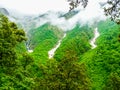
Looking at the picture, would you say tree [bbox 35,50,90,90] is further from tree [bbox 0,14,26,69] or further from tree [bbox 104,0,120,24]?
tree [bbox 104,0,120,24]

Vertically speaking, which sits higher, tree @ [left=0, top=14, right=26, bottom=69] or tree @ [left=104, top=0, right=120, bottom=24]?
tree @ [left=0, top=14, right=26, bottom=69]

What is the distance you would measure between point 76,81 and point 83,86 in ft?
2.89

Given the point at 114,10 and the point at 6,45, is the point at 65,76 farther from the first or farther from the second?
the point at 114,10

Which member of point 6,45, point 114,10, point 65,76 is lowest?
point 114,10

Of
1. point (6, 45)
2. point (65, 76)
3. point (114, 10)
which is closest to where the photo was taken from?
point (114, 10)

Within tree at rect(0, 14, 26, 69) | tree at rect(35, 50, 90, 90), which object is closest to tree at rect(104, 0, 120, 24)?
tree at rect(0, 14, 26, 69)

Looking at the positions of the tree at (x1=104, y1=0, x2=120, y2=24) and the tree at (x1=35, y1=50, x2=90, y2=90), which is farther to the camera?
the tree at (x1=35, y1=50, x2=90, y2=90)

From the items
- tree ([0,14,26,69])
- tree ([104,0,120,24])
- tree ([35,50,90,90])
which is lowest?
tree ([104,0,120,24])

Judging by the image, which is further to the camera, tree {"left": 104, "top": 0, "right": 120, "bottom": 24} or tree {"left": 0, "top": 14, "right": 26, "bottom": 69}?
tree {"left": 0, "top": 14, "right": 26, "bottom": 69}

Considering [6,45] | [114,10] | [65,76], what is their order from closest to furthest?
[114,10]
[6,45]
[65,76]

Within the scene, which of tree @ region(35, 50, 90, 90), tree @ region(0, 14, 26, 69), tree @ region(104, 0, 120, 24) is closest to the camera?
tree @ region(104, 0, 120, 24)

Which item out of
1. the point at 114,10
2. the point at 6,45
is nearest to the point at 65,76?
the point at 6,45

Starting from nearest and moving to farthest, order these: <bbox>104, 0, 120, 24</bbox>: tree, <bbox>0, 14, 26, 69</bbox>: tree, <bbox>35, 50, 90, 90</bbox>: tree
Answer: <bbox>104, 0, 120, 24</bbox>: tree → <bbox>0, 14, 26, 69</bbox>: tree → <bbox>35, 50, 90, 90</bbox>: tree

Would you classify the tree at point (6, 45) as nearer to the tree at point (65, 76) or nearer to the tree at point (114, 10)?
the tree at point (65, 76)
